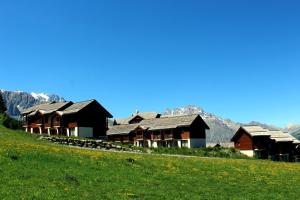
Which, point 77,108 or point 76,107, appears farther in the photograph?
point 76,107

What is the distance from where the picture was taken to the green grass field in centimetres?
2756

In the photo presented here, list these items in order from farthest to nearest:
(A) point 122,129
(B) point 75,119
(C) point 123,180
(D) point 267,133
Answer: (A) point 122,129
(D) point 267,133
(B) point 75,119
(C) point 123,180

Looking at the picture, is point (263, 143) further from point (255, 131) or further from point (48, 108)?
point (48, 108)

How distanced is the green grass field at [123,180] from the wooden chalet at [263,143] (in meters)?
75.6

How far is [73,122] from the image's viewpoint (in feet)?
342

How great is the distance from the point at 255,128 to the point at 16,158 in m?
100

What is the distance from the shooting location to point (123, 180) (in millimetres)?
33719

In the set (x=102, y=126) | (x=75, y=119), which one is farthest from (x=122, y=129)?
(x=75, y=119)

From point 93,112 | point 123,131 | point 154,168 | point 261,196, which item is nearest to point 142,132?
point 123,131

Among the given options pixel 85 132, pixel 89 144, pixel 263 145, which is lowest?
pixel 263 145

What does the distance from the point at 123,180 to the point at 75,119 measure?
71716mm

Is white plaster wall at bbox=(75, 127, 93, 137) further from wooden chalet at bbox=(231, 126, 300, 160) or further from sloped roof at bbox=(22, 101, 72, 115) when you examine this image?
wooden chalet at bbox=(231, 126, 300, 160)

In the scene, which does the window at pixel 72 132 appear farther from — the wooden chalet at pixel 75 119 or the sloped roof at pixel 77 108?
the sloped roof at pixel 77 108

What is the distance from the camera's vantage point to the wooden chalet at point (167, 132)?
386 ft
